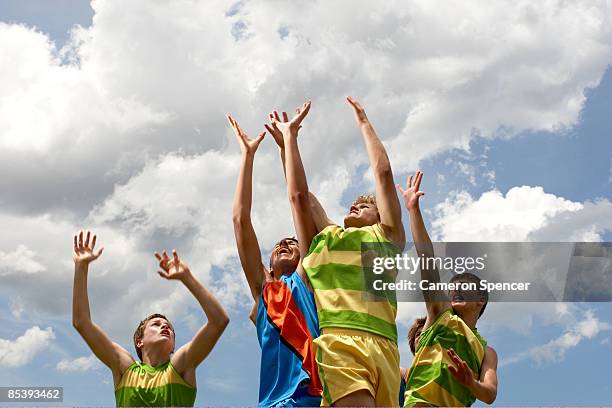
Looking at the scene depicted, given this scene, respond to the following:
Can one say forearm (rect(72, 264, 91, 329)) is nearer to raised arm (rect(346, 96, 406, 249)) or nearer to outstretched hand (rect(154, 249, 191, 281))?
outstretched hand (rect(154, 249, 191, 281))

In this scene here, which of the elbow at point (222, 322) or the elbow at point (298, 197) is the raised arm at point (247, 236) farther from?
the elbow at point (298, 197)

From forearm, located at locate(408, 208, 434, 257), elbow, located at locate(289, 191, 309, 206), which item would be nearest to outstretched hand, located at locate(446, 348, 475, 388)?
forearm, located at locate(408, 208, 434, 257)

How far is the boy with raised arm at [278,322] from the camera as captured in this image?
259 inches

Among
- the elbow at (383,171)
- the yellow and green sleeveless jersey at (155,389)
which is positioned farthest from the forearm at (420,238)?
the yellow and green sleeveless jersey at (155,389)

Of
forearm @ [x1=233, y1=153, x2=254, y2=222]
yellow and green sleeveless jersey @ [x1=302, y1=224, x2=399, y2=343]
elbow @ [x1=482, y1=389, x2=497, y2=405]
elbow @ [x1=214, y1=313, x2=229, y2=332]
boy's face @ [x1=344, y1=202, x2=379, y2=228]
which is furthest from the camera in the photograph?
elbow @ [x1=214, y1=313, x2=229, y2=332]

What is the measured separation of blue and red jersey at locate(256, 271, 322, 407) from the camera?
6598 millimetres

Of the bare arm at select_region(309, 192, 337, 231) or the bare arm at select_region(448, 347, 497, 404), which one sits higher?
the bare arm at select_region(309, 192, 337, 231)

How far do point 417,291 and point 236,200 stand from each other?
6.11 ft

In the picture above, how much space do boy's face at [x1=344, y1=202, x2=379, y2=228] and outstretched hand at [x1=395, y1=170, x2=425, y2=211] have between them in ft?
1.43

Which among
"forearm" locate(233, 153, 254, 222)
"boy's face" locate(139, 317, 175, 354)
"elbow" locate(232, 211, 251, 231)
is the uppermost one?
"forearm" locate(233, 153, 254, 222)

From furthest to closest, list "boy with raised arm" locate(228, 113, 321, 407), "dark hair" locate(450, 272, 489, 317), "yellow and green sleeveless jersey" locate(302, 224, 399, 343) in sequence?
1. "dark hair" locate(450, 272, 489, 317)
2. "boy with raised arm" locate(228, 113, 321, 407)
3. "yellow and green sleeveless jersey" locate(302, 224, 399, 343)

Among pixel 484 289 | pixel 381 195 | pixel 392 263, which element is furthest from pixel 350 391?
pixel 484 289

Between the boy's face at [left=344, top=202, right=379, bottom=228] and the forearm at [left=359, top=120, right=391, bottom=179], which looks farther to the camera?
the boy's face at [left=344, top=202, right=379, bottom=228]

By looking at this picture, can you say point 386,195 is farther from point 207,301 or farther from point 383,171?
point 207,301
